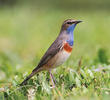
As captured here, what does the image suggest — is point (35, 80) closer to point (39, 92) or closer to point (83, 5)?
point (39, 92)

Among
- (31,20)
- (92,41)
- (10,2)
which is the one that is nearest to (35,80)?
(92,41)

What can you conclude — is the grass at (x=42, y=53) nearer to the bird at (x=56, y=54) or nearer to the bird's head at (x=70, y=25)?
the bird at (x=56, y=54)

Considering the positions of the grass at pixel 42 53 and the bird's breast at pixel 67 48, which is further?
the bird's breast at pixel 67 48

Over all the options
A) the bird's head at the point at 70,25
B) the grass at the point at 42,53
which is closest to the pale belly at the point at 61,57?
the grass at the point at 42,53

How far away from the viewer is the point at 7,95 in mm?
5461

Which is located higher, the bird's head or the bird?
the bird's head

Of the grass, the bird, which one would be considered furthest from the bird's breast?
the grass

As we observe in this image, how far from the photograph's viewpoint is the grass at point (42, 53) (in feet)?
17.3

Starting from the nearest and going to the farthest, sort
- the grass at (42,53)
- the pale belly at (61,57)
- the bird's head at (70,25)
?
the grass at (42,53), the pale belly at (61,57), the bird's head at (70,25)

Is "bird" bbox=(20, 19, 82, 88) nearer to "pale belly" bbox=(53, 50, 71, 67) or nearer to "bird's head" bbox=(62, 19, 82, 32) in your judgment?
"pale belly" bbox=(53, 50, 71, 67)

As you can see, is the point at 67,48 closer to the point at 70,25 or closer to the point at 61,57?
the point at 61,57

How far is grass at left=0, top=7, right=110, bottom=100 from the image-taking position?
17.3ft

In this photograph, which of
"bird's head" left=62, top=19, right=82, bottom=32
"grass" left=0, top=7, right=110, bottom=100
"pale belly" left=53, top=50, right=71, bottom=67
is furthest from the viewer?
"bird's head" left=62, top=19, right=82, bottom=32

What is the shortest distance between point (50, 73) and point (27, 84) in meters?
0.46
